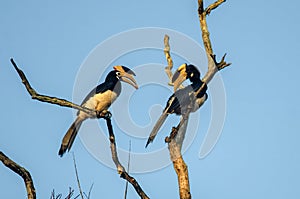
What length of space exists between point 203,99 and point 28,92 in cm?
377

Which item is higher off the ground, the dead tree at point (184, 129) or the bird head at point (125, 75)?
the bird head at point (125, 75)

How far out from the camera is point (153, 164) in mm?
6902

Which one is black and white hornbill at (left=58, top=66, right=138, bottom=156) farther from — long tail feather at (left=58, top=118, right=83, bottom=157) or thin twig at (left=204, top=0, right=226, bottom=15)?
thin twig at (left=204, top=0, right=226, bottom=15)

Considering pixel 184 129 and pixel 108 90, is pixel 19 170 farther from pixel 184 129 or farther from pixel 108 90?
pixel 108 90

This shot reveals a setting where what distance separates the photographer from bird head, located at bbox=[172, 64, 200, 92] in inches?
311

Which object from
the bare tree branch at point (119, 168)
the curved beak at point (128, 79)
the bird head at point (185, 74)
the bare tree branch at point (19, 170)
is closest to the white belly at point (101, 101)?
the curved beak at point (128, 79)

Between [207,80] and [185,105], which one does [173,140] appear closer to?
[207,80]

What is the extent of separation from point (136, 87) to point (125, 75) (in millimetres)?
491

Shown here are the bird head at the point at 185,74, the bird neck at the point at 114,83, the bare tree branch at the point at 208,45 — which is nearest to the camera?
the bare tree branch at the point at 208,45

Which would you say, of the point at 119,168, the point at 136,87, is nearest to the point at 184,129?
the point at 119,168

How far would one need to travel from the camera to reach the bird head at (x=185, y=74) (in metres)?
7.89

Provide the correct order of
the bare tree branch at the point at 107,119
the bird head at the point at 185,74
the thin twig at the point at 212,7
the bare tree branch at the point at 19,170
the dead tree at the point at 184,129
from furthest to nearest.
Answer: the bird head at the point at 185,74, the thin twig at the point at 212,7, the dead tree at the point at 184,129, the bare tree branch at the point at 107,119, the bare tree branch at the point at 19,170

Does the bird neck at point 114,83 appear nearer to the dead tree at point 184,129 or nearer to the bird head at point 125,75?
the bird head at point 125,75

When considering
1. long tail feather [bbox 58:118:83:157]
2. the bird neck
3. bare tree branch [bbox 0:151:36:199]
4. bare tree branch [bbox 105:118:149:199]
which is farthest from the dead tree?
the bird neck
